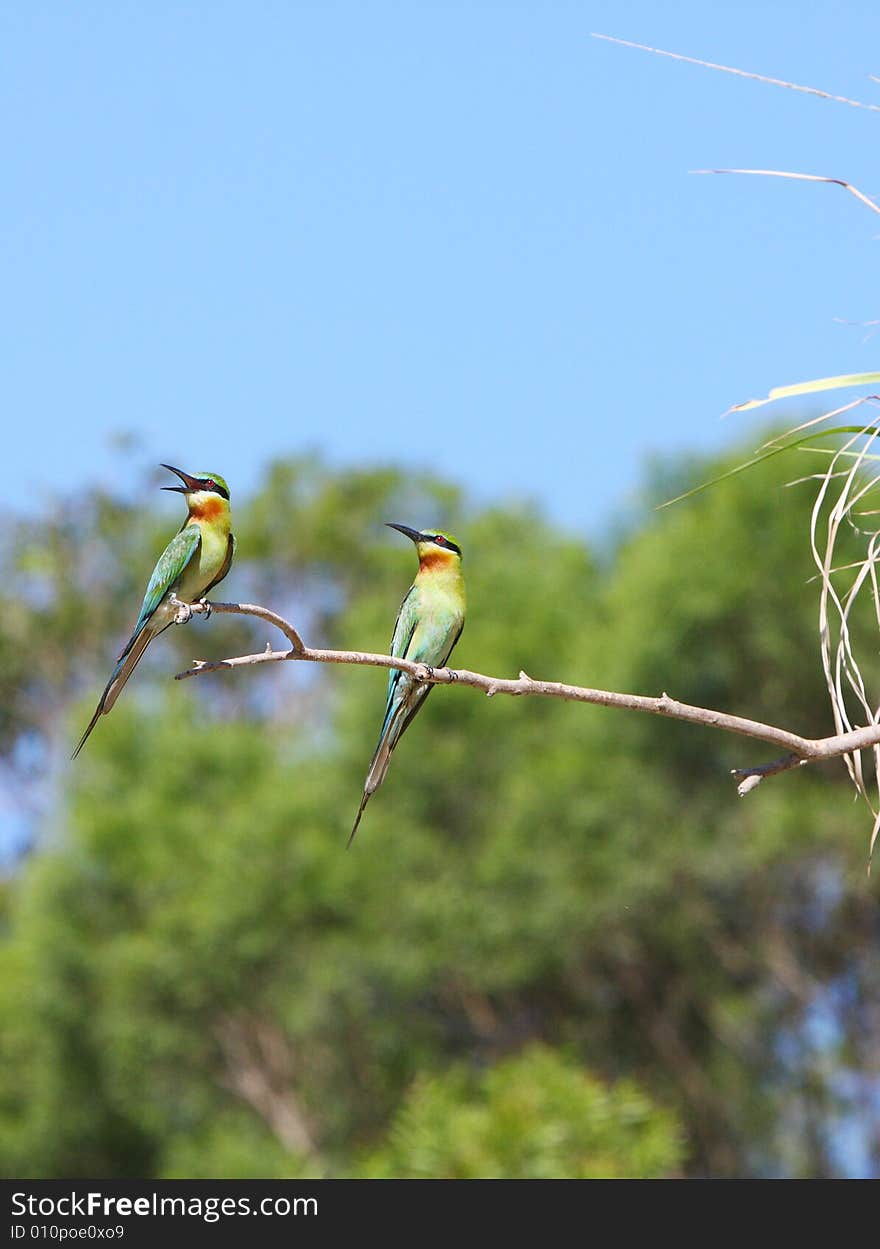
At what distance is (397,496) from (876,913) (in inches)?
367

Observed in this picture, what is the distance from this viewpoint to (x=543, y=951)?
14961mm

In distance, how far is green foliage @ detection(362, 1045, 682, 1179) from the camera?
30.1 feet

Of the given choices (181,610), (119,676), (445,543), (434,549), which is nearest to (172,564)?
(181,610)

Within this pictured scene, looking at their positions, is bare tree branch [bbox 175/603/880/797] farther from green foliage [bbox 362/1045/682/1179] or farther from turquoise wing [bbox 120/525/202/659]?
green foliage [bbox 362/1045/682/1179]

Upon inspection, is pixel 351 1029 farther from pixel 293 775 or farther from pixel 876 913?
pixel 876 913

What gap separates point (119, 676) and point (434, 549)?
1626mm

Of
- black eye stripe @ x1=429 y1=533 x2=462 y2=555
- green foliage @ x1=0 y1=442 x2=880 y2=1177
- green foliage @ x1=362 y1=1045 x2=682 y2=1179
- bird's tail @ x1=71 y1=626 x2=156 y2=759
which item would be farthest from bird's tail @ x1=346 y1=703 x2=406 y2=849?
green foliage @ x1=0 y1=442 x2=880 y2=1177

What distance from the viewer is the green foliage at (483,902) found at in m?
14.6

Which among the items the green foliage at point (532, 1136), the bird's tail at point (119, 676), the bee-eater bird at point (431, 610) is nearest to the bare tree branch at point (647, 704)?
the bird's tail at point (119, 676)

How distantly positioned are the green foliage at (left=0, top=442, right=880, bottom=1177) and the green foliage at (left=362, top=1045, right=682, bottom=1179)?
235 centimetres

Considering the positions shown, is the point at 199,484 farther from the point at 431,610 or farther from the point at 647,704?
the point at 647,704

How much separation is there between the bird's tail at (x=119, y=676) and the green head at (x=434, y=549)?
104 cm

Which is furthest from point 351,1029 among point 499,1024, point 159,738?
point 159,738
